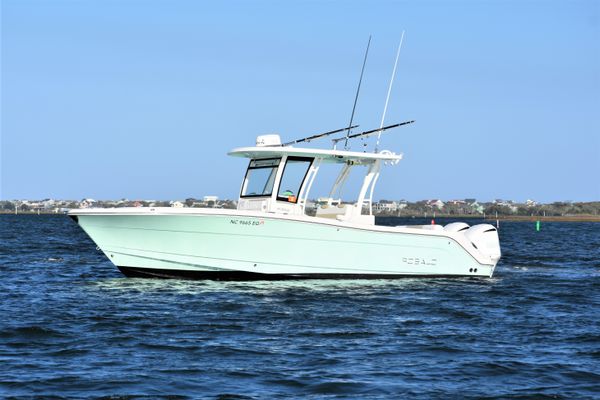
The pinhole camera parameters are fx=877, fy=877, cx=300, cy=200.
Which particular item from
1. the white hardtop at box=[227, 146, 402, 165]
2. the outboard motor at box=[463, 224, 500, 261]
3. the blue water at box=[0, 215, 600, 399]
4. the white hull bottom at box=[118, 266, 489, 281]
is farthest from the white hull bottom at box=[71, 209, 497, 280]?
the outboard motor at box=[463, 224, 500, 261]

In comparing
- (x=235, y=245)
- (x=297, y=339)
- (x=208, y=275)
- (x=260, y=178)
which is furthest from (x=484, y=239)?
(x=297, y=339)

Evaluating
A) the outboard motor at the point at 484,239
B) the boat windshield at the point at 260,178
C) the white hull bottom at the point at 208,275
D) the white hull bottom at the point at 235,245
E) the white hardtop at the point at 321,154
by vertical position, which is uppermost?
the white hardtop at the point at 321,154

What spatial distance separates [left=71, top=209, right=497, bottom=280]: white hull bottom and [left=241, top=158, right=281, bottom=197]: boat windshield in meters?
1.59

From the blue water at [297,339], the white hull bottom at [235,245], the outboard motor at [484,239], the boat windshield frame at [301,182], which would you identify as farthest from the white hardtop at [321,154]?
the blue water at [297,339]

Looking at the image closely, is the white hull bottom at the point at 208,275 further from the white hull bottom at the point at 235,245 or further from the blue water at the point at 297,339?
the blue water at the point at 297,339

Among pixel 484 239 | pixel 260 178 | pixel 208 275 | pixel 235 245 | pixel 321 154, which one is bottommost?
pixel 208 275

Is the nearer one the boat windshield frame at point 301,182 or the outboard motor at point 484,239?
the boat windshield frame at point 301,182

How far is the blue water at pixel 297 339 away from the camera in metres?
10.2

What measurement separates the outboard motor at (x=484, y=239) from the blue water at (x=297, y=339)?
160cm

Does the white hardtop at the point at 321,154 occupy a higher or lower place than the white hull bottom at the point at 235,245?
higher

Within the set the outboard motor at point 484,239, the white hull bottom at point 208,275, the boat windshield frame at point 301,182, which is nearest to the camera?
the white hull bottom at point 208,275

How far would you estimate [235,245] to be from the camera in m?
19.7

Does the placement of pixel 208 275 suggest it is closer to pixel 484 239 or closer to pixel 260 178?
pixel 260 178

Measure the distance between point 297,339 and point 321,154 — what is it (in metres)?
8.69
